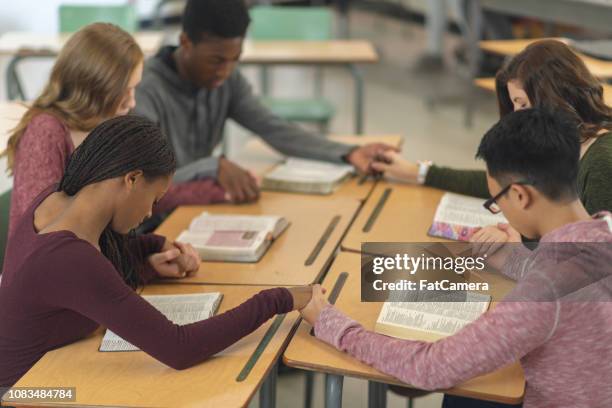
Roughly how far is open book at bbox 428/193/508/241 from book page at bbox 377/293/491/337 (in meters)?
0.38

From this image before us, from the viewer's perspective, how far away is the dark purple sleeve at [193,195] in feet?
7.45

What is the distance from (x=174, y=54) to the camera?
252 cm

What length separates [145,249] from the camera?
70.9 inches

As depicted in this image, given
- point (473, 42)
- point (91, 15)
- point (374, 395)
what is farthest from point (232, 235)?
point (473, 42)

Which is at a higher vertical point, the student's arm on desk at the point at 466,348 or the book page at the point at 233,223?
the student's arm on desk at the point at 466,348

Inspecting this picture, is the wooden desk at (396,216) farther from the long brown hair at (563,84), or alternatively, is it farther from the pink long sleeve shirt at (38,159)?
the pink long sleeve shirt at (38,159)

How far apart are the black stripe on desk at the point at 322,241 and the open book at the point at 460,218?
27cm

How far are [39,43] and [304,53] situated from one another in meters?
1.44

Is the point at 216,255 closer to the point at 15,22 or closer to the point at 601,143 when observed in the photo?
the point at 601,143

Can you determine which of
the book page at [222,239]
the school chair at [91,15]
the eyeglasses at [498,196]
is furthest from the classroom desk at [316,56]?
the eyeglasses at [498,196]

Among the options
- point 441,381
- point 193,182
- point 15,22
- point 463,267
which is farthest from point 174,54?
point 15,22

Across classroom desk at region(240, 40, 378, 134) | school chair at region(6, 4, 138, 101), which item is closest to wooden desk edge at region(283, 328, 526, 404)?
classroom desk at region(240, 40, 378, 134)

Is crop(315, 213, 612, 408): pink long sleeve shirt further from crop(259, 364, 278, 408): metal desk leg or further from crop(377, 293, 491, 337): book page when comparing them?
crop(259, 364, 278, 408): metal desk leg

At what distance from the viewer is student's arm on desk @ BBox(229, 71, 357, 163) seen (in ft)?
8.50
